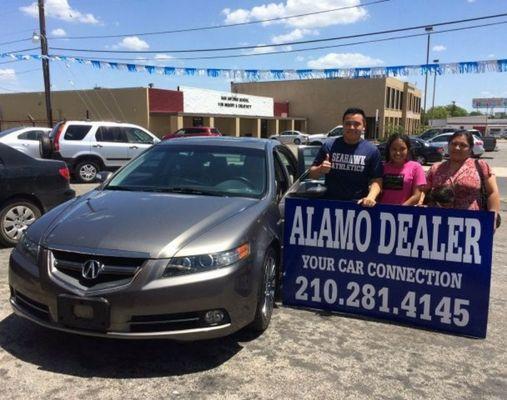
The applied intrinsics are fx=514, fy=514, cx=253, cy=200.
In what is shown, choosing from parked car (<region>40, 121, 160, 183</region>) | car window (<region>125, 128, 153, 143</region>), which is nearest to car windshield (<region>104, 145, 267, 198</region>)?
parked car (<region>40, 121, 160, 183</region>)

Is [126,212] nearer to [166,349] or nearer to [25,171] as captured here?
[166,349]

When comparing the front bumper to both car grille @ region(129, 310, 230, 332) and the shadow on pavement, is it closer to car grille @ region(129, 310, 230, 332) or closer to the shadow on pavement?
car grille @ region(129, 310, 230, 332)

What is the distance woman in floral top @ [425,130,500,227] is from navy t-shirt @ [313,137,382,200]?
607 millimetres

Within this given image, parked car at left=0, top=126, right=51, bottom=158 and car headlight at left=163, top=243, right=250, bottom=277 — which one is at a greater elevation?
parked car at left=0, top=126, right=51, bottom=158

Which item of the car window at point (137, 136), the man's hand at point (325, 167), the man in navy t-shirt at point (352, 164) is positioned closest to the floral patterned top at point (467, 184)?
the man in navy t-shirt at point (352, 164)

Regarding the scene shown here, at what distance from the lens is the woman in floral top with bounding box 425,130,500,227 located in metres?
4.33

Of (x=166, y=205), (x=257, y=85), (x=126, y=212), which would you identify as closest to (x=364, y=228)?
(x=166, y=205)

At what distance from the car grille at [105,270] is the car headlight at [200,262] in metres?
0.19

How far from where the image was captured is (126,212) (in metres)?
3.81

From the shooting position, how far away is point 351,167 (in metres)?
4.60

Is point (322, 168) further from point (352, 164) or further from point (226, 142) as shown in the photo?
point (226, 142)

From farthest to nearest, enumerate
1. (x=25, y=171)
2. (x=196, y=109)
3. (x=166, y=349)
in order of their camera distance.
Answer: (x=196, y=109) < (x=25, y=171) < (x=166, y=349)

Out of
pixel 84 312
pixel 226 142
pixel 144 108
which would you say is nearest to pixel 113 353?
pixel 84 312

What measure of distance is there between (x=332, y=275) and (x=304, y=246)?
34cm
